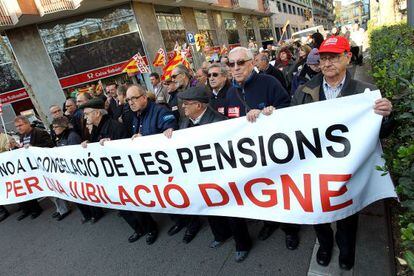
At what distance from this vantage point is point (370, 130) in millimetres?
2354

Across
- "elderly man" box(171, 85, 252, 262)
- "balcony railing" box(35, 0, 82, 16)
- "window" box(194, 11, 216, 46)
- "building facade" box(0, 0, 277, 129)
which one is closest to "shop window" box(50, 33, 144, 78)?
"building facade" box(0, 0, 277, 129)

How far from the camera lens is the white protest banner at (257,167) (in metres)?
2.46

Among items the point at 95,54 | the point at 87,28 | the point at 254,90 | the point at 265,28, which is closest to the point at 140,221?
the point at 254,90

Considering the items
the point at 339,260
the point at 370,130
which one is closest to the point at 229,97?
the point at 370,130

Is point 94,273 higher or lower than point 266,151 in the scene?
lower

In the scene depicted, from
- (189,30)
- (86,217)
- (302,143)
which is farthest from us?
(189,30)

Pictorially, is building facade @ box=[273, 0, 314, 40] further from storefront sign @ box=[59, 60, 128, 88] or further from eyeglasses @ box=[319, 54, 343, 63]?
eyeglasses @ box=[319, 54, 343, 63]

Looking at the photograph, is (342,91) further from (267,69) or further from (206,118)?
(267,69)

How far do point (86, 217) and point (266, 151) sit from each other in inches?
140

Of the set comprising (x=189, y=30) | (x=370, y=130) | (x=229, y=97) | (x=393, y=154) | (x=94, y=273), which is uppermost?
(x=189, y=30)

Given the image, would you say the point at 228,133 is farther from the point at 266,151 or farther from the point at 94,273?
the point at 94,273

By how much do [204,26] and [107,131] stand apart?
20.7 meters

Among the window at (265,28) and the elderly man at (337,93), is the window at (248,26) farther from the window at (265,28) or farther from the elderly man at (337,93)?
the elderly man at (337,93)

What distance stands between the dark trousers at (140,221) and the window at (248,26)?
30.6 metres
